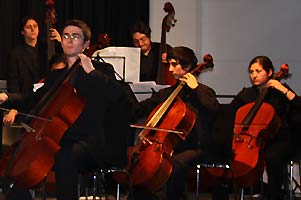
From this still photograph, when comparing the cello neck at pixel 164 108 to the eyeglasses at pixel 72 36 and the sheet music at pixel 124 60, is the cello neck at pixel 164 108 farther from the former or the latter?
the eyeglasses at pixel 72 36

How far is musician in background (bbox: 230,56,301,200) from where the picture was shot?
3889 millimetres

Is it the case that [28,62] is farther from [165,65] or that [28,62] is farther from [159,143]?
[159,143]

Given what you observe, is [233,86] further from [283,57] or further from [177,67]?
[177,67]

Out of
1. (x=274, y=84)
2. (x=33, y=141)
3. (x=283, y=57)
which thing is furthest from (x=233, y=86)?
(x=33, y=141)

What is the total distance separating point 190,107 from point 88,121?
0.78 m

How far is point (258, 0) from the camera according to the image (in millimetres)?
6012

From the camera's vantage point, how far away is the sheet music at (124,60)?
3971mm

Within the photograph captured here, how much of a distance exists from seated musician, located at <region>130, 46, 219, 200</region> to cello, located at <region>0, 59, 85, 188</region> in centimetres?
75

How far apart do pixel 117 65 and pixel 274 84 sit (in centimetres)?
94

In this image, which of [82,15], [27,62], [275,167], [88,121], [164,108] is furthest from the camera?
[82,15]

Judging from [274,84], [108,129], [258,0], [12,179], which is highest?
[258,0]

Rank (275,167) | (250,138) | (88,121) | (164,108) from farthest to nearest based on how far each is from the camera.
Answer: (275,167) < (250,138) < (164,108) < (88,121)

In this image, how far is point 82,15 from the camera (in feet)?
19.3

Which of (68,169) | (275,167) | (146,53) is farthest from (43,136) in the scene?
(146,53)
